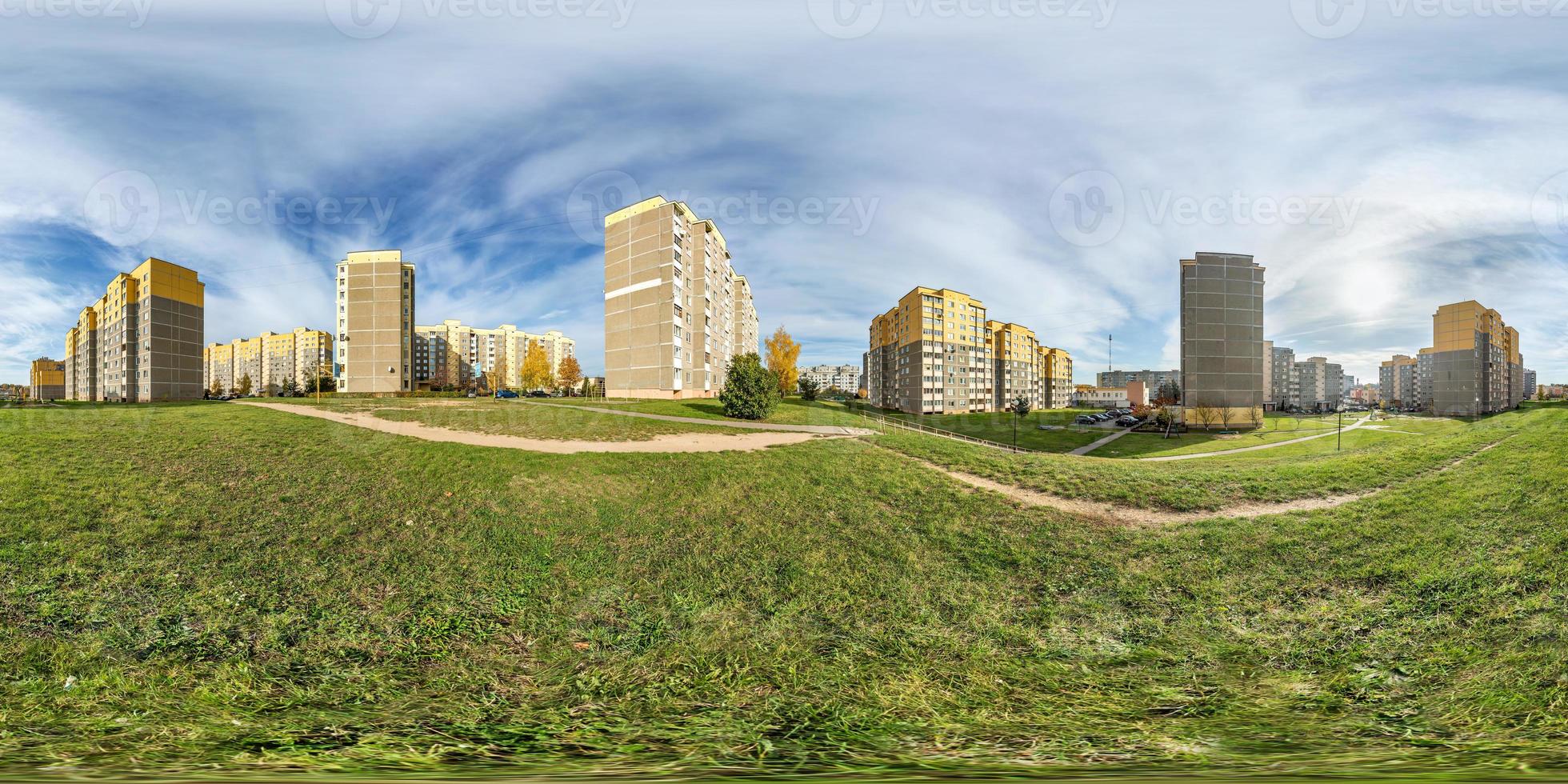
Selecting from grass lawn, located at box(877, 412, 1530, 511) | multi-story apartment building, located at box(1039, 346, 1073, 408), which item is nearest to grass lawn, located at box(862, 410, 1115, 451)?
grass lawn, located at box(877, 412, 1530, 511)

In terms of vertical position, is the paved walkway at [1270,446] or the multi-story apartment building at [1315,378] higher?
the multi-story apartment building at [1315,378]

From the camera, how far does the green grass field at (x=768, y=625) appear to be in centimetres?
243

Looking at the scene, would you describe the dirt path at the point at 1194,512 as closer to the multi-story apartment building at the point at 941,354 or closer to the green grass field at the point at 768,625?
the green grass field at the point at 768,625

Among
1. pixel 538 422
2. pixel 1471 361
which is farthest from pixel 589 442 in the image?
pixel 1471 361

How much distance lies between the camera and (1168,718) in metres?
2.74

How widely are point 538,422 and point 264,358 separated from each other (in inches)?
4164

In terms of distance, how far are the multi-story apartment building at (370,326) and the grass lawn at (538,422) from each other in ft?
79.8

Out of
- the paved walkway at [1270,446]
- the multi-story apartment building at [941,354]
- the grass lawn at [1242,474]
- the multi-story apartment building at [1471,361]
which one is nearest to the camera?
the grass lawn at [1242,474]

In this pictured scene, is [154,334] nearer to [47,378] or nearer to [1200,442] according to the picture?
[47,378]

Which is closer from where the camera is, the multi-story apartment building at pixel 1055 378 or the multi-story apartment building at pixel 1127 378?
the multi-story apartment building at pixel 1055 378

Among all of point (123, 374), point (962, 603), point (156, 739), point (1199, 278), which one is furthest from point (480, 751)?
point (123, 374)

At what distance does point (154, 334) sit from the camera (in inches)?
1095

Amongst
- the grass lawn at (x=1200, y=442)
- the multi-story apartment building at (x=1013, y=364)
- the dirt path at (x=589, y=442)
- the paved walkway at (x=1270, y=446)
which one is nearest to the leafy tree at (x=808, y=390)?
the multi-story apartment building at (x=1013, y=364)

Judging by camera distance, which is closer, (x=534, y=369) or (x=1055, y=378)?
(x=534, y=369)
